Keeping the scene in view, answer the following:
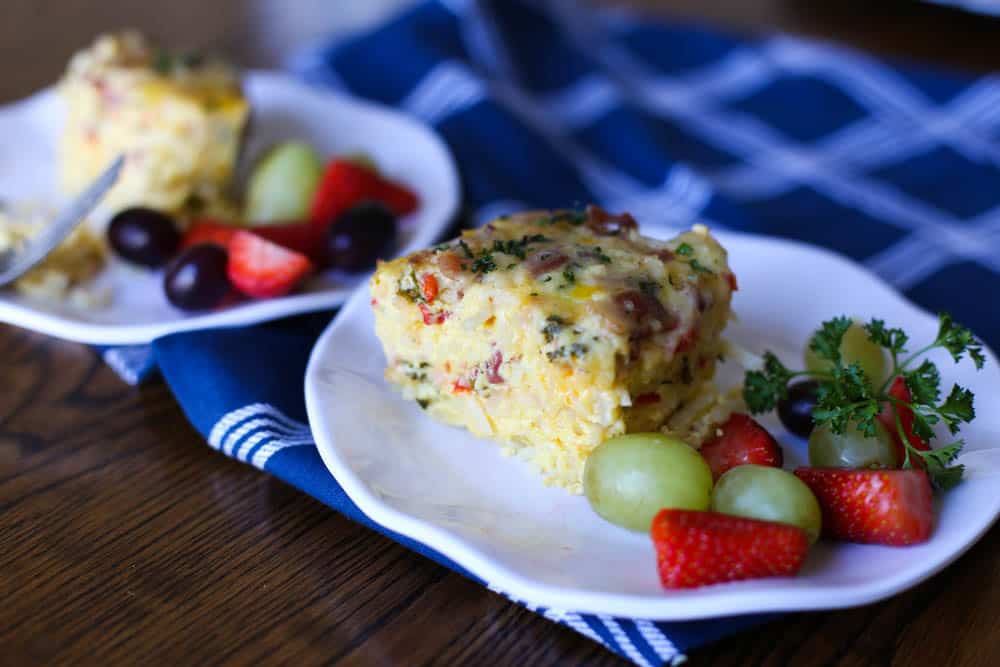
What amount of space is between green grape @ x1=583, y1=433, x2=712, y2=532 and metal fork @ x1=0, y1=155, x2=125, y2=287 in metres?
1.60

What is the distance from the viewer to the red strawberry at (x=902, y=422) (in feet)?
6.29

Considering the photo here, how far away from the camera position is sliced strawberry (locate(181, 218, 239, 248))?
2.83 m

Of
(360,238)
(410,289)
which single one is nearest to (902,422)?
(410,289)

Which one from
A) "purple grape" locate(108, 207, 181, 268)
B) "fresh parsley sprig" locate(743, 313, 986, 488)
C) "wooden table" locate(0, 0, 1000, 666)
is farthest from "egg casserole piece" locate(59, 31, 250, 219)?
"fresh parsley sprig" locate(743, 313, 986, 488)

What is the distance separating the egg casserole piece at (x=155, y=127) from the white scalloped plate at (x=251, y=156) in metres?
0.16

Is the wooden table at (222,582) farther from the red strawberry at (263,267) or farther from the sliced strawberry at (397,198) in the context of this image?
the sliced strawberry at (397,198)

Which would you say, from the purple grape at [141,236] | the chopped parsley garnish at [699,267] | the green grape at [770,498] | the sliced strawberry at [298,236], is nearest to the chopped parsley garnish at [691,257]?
the chopped parsley garnish at [699,267]

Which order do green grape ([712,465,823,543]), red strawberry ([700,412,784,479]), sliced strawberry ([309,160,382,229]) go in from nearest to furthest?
green grape ([712,465,823,543]) < red strawberry ([700,412,784,479]) < sliced strawberry ([309,160,382,229])

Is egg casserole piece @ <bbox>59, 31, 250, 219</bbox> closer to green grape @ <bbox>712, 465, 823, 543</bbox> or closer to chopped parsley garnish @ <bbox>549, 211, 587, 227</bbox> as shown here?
chopped parsley garnish @ <bbox>549, 211, 587, 227</bbox>

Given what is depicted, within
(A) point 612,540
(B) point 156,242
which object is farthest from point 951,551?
(B) point 156,242

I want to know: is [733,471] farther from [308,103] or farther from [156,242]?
[308,103]

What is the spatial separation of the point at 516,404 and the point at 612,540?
0.35m

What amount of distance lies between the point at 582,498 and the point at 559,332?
34 cm

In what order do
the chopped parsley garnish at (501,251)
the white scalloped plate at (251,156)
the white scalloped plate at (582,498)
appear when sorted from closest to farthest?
the white scalloped plate at (582,498) → the chopped parsley garnish at (501,251) → the white scalloped plate at (251,156)
